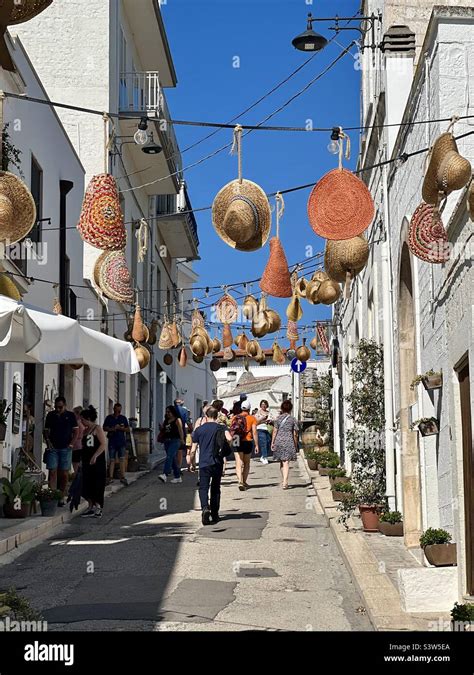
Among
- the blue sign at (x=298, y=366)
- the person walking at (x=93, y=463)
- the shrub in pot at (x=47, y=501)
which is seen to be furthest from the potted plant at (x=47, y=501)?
the blue sign at (x=298, y=366)

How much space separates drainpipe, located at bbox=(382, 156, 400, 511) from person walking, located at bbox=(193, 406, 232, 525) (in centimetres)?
236

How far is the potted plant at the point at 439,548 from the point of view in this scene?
1024 cm

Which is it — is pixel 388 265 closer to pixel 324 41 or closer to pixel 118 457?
pixel 324 41

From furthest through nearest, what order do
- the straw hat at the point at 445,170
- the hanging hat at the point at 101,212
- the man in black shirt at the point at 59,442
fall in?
1. the man in black shirt at the point at 59,442
2. the hanging hat at the point at 101,212
3. the straw hat at the point at 445,170

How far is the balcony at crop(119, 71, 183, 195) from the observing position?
29.8m

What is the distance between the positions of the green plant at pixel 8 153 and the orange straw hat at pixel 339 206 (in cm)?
690

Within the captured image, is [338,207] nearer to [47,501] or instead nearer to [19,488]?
[19,488]

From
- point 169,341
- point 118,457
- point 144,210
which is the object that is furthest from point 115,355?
point 144,210

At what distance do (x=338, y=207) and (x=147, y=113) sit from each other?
19572 mm

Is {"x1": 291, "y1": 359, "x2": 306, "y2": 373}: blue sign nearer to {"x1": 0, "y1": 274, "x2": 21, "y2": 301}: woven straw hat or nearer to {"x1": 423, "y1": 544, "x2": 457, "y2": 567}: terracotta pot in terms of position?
{"x1": 0, "y1": 274, "x2": 21, "y2": 301}: woven straw hat

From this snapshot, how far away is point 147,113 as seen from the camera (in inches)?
1159

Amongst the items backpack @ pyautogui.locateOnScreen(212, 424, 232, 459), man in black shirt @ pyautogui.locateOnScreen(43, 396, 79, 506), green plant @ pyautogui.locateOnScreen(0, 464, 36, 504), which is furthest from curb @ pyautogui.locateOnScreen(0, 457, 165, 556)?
backpack @ pyautogui.locateOnScreen(212, 424, 232, 459)

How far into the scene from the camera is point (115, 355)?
11.0 meters

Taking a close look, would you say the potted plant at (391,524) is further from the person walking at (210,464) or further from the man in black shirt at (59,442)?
the man in black shirt at (59,442)
